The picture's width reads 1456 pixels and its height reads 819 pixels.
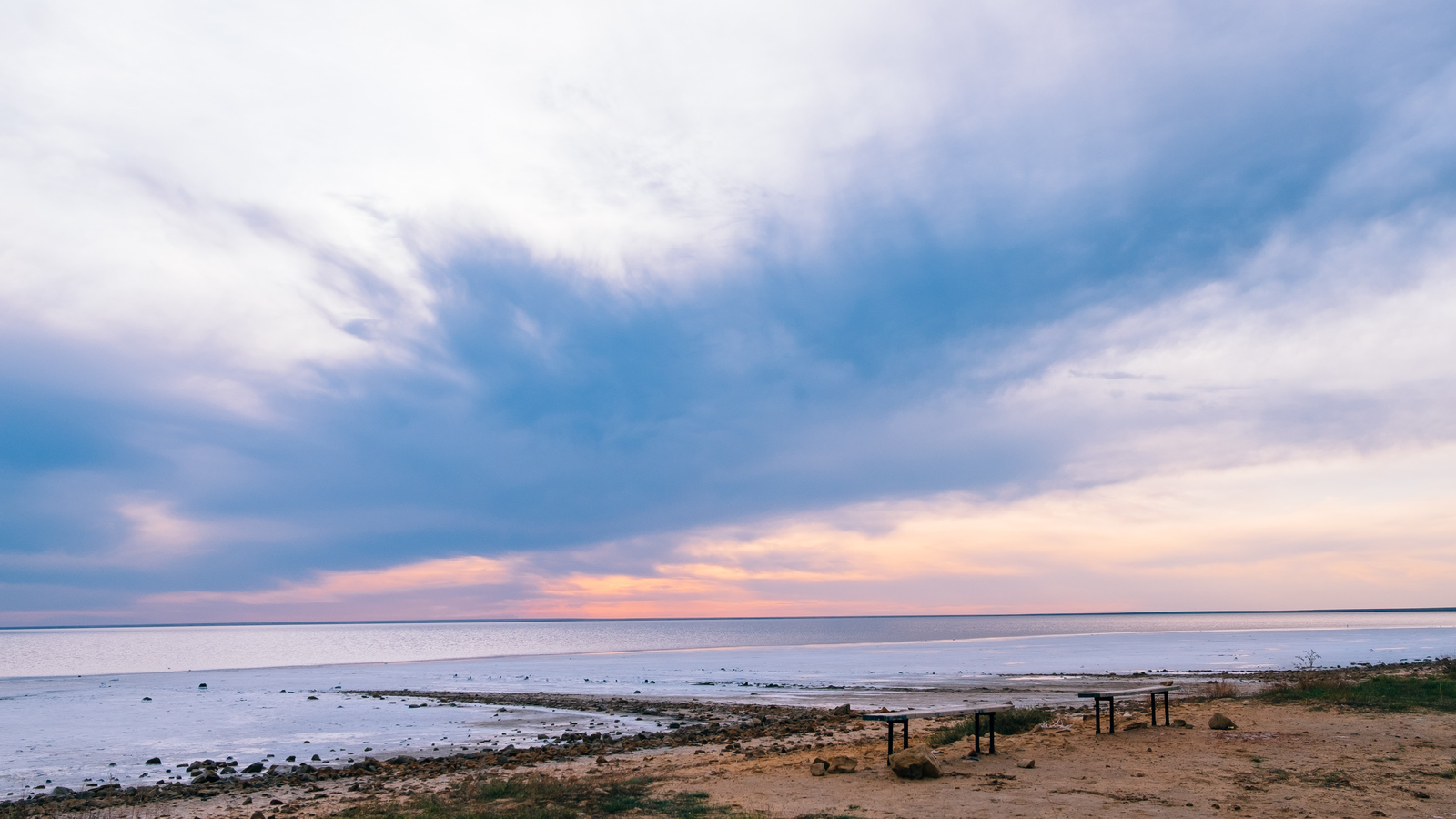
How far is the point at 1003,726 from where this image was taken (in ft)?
70.7

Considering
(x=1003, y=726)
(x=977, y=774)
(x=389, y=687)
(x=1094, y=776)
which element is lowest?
(x=389, y=687)

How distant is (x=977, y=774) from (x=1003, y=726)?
22.6 ft

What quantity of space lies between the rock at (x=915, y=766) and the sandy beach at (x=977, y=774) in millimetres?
190

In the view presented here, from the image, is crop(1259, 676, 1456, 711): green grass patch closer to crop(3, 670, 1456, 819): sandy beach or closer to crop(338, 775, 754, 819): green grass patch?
crop(3, 670, 1456, 819): sandy beach

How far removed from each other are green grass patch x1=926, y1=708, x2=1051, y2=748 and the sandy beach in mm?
371

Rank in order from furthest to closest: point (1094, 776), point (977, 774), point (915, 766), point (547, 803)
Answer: point (977, 774) → point (915, 766) → point (1094, 776) → point (547, 803)

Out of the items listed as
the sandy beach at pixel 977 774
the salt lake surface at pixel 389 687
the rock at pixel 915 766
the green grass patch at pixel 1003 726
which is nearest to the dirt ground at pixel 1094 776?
the sandy beach at pixel 977 774

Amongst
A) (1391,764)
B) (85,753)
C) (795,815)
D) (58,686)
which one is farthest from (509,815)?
(58,686)

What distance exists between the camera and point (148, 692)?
45.9m

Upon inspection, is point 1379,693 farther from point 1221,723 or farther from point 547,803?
point 547,803

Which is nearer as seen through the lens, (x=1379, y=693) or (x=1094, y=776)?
(x=1094, y=776)

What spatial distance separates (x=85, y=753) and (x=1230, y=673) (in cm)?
4852

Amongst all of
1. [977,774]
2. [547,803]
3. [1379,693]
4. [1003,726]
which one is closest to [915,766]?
[977,774]

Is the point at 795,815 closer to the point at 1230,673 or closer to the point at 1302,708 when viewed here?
the point at 1302,708
